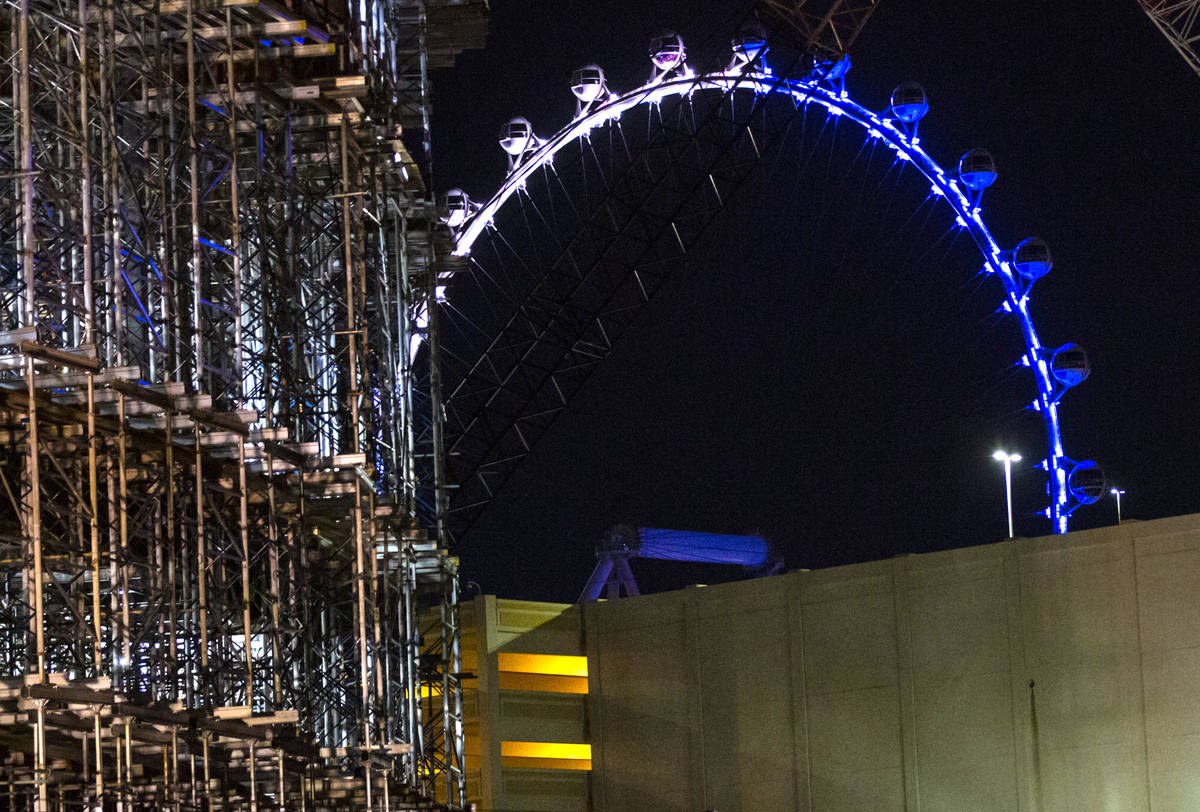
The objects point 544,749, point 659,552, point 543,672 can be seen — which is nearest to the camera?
point 544,749

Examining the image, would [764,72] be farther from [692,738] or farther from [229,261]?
[229,261]

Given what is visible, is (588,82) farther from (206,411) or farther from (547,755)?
(206,411)

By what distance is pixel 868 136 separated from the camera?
7069 cm

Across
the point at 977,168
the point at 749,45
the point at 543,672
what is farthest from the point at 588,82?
the point at 543,672

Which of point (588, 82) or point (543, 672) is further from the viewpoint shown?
point (588, 82)

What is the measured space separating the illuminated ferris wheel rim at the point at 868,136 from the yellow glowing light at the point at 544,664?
1807 cm

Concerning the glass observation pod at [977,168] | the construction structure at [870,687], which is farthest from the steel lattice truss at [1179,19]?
the construction structure at [870,687]

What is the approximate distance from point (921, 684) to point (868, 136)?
26.3 metres

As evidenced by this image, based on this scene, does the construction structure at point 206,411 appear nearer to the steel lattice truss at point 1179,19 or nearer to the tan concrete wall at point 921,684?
the tan concrete wall at point 921,684

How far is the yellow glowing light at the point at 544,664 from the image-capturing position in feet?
181

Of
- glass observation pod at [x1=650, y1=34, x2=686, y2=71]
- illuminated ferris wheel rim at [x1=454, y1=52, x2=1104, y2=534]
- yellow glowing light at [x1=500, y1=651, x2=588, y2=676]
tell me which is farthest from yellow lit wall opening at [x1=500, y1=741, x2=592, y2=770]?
glass observation pod at [x1=650, y1=34, x2=686, y2=71]

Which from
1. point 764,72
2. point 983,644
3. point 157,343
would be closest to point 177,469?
point 157,343

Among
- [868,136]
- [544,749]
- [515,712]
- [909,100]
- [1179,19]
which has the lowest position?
[544,749]

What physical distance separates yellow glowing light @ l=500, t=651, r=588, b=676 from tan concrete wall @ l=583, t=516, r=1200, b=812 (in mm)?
519
